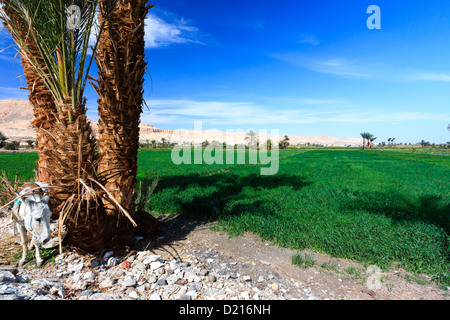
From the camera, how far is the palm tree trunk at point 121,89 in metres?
4.09

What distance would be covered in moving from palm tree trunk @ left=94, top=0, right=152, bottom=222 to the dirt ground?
1536 millimetres

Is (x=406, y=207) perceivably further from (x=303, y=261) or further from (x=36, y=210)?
(x=36, y=210)

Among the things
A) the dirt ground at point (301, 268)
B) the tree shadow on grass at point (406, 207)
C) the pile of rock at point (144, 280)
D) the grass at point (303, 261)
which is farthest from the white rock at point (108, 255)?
the tree shadow on grass at point (406, 207)

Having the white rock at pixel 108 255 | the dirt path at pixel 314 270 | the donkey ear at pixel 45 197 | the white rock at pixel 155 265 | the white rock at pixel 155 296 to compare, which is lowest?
the dirt path at pixel 314 270

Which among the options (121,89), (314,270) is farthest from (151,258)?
(121,89)

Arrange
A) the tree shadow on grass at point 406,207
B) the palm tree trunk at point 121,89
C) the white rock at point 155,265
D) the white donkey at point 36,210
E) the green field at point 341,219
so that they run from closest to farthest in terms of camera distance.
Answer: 1. the white donkey at point 36,210
2. the white rock at point 155,265
3. the palm tree trunk at point 121,89
4. the green field at point 341,219
5. the tree shadow on grass at point 406,207

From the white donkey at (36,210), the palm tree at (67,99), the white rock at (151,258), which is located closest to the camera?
the palm tree at (67,99)

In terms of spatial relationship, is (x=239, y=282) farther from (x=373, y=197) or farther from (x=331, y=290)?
(x=373, y=197)

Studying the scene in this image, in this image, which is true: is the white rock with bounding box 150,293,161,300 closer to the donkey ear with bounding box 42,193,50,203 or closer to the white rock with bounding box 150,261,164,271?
the white rock with bounding box 150,261,164,271

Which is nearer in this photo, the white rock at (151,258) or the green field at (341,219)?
the white rock at (151,258)

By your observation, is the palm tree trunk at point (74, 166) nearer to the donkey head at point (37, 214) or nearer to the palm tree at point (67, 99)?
the palm tree at point (67, 99)

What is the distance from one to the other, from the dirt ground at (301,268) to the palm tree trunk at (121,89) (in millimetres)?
1536

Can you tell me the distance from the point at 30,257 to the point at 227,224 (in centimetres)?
404
